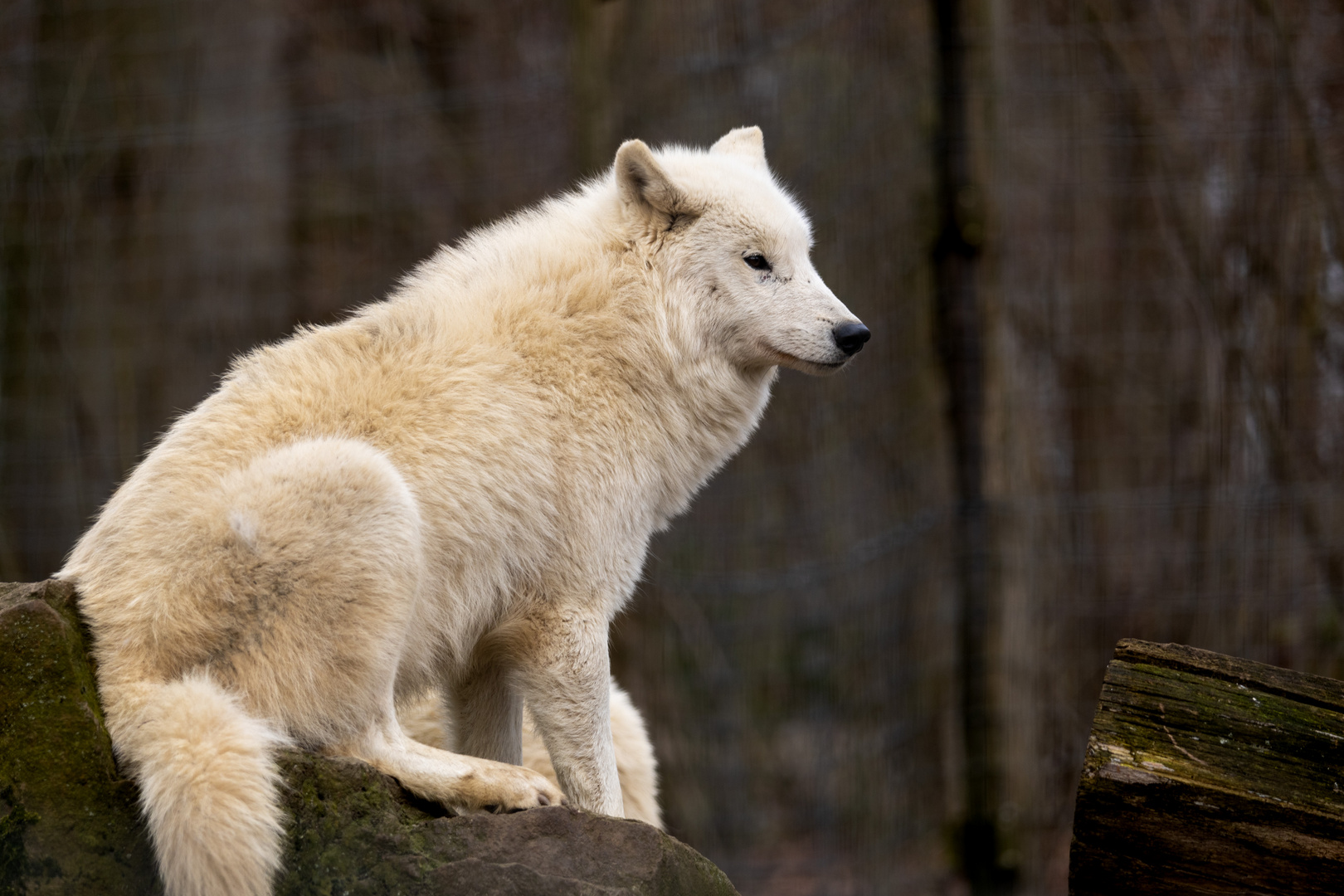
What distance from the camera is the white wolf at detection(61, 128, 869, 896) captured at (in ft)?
9.93

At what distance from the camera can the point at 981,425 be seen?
613 cm

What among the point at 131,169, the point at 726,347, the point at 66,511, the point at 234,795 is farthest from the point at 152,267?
the point at 234,795

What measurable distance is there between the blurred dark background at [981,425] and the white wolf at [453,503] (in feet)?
6.26

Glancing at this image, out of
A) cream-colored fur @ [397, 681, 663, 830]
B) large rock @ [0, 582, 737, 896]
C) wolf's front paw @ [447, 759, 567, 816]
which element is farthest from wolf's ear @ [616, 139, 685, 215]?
large rock @ [0, 582, 737, 896]

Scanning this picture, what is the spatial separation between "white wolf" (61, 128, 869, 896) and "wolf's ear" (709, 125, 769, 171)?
92 millimetres

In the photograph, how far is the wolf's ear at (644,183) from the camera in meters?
3.91

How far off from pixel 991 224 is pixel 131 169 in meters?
5.26

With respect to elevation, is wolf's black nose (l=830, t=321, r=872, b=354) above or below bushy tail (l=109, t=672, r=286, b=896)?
above

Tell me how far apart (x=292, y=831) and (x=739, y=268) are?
7.07 ft

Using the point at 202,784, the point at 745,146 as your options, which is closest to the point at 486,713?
the point at 202,784

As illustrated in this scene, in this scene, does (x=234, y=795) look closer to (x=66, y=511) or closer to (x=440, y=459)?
(x=440, y=459)

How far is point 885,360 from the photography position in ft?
20.5

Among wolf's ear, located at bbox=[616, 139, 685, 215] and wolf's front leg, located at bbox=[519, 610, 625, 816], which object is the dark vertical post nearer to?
wolf's ear, located at bbox=[616, 139, 685, 215]

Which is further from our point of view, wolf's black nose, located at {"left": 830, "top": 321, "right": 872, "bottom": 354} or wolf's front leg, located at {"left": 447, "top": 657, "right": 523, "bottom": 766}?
wolf's black nose, located at {"left": 830, "top": 321, "right": 872, "bottom": 354}
